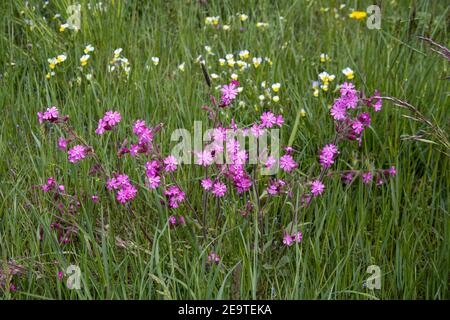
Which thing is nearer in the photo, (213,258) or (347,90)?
(213,258)

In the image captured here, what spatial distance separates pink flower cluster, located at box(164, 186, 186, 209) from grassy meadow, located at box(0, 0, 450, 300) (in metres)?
0.10

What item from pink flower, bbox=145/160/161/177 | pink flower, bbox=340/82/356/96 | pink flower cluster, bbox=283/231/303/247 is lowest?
pink flower cluster, bbox=283/231/303/247

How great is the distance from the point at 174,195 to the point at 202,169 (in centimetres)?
40

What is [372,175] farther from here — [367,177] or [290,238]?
[290,238]

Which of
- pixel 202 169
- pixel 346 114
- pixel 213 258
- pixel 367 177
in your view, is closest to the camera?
pixel 213 258

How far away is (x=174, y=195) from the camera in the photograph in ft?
7.78

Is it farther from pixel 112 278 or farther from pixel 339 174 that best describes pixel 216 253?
pixel 339 174

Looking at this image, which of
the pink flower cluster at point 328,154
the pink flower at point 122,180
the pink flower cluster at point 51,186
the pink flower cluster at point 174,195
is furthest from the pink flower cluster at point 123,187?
the pink flower cluster at point 328,154

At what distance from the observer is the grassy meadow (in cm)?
229

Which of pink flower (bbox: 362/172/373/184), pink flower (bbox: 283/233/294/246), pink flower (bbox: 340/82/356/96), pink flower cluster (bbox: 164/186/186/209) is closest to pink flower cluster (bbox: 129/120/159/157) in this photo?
pink flower cluster (bbox: 164/186/186/209)

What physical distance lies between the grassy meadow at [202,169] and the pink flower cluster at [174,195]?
0.33ft

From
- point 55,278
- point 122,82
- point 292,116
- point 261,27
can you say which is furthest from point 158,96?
point 55,278

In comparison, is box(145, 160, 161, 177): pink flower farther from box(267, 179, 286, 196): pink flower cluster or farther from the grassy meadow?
box(267, 179, 286, 196): pink flower cluster

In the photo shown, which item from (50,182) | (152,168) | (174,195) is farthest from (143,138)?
(50,182)
